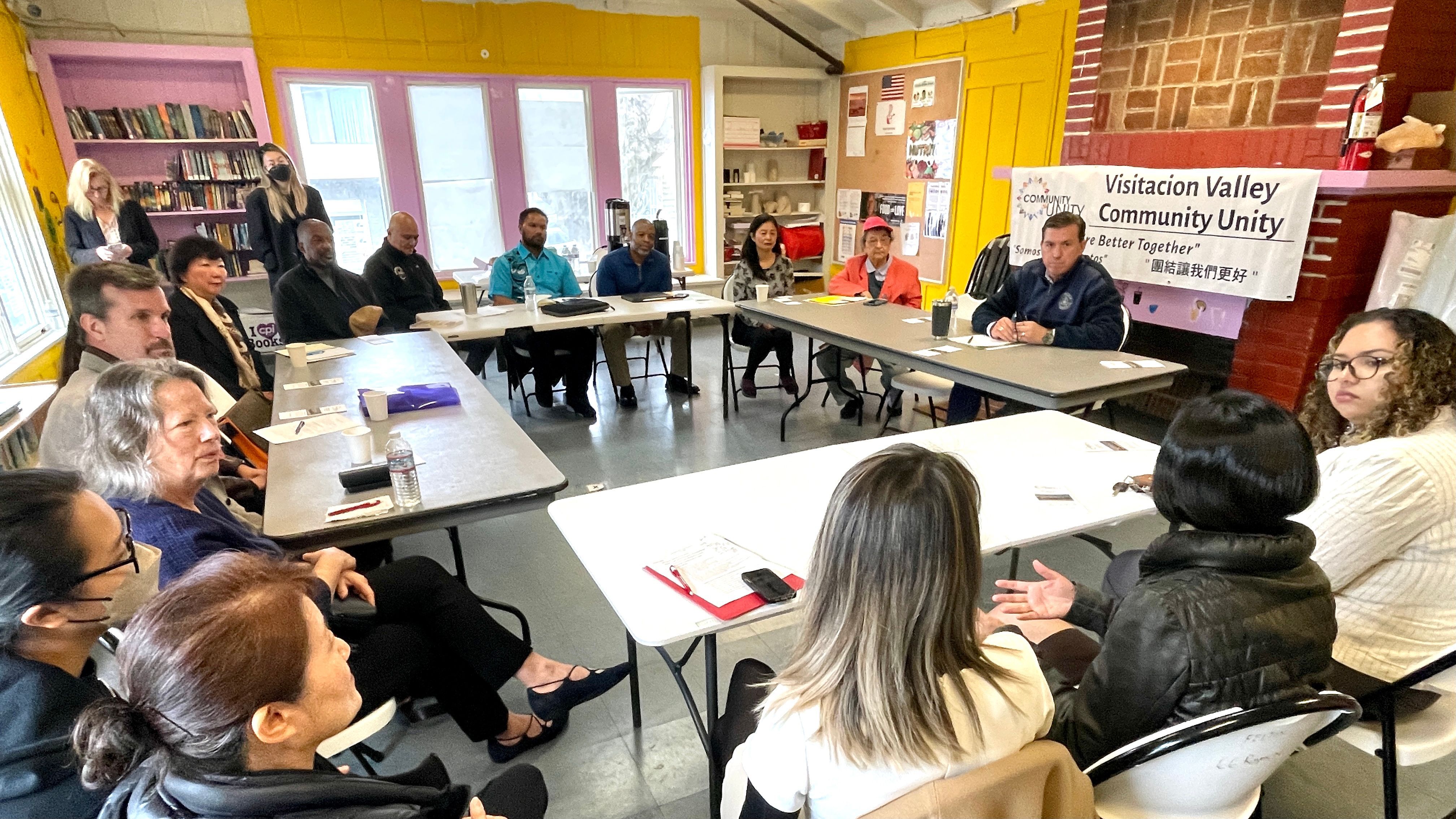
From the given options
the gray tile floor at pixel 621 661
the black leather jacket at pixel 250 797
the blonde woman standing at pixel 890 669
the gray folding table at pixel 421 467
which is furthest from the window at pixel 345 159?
the blonde woman standing at pixel 890 669

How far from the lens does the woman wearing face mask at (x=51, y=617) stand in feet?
3.04

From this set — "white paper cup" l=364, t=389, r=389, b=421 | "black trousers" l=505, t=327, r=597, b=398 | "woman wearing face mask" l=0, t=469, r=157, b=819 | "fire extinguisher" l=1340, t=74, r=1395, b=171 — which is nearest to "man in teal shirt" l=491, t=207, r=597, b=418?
"black trousers" l=505, t=327, r=597, b=398

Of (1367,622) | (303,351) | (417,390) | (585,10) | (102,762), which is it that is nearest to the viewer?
(102,762)

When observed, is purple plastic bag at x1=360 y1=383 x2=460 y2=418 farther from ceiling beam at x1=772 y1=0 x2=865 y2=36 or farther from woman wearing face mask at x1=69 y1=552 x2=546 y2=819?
ceiling beam at x1=772 y1=0 x2=865 y2=36

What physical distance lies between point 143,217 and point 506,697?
4.39m

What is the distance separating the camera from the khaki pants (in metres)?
4.84

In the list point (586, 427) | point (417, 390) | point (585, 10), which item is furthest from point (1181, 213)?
point (585, 10)

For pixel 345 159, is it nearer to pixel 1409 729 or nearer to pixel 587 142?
pixel 587 142

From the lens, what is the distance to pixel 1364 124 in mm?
3303

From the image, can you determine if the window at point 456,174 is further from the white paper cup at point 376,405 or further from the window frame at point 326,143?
the white paper cup at point 376,405

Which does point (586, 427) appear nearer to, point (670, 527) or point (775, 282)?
point (775, 282)

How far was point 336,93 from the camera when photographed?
5770 millimetres

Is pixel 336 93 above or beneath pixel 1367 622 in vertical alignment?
above

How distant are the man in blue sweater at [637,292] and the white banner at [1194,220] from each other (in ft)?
8.44
